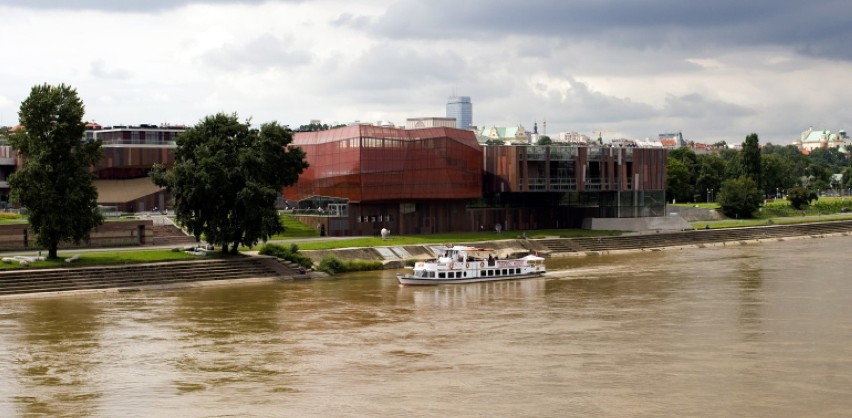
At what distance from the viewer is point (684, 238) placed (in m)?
131

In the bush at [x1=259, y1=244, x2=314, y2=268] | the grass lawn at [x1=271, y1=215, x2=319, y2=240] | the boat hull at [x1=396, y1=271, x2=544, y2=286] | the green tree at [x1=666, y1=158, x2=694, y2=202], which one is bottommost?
the boat hull at [x1=396, y1=271, x2=544, y2=286]

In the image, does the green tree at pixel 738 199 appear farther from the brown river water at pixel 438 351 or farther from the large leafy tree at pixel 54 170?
the large leafy tree at pixel 54 170

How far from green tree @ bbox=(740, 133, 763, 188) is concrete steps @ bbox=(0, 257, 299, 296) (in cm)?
11675

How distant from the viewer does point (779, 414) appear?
131ft

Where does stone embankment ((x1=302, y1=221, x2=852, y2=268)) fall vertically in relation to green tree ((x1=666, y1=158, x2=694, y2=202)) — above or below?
below

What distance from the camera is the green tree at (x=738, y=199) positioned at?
163250 millimetres

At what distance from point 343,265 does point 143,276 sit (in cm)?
1899

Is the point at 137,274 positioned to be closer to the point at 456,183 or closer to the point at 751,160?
the point at 456,183

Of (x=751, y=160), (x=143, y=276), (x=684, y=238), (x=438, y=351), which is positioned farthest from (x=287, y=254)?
(x=751, y=160)

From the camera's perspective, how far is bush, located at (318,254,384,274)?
9156cm

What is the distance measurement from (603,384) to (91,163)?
5272 cm

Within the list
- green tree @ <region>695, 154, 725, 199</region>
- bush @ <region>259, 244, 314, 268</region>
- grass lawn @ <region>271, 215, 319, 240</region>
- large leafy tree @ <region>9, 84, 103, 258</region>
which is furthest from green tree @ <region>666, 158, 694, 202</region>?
large leafy tree @ <region>9, 84, 103, 258</region>

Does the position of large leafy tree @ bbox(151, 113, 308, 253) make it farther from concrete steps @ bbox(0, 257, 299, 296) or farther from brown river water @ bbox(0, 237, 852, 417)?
brown river water @ bbox(0, 237, 852, 417)

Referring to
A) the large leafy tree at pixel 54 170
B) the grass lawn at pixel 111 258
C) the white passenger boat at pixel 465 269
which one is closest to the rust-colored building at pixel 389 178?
the white passenger boat at pixel 465 269
